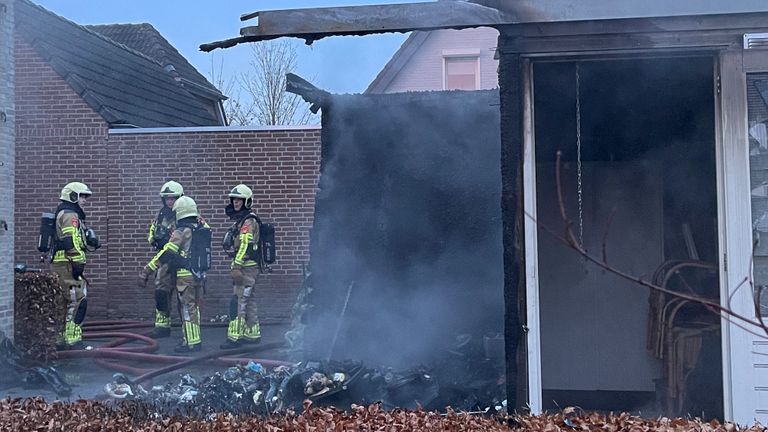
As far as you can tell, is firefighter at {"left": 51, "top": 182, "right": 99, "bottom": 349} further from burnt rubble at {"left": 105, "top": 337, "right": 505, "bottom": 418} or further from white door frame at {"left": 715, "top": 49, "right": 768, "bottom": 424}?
white door frame at {"left": 715, "top": 49, "right": 768, "bottom": 424}

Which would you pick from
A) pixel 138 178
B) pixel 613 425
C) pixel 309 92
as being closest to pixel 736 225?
pixel 613 425

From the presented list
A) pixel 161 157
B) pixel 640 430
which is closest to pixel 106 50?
pixel 161 157

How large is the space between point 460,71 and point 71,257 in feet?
61.9

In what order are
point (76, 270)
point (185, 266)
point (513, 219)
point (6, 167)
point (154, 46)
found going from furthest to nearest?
point (154, 46) → point (185, 266) → point (76, 270) → point (6, 167) → point (513, 219)

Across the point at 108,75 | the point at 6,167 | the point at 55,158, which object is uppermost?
the point at 108,75

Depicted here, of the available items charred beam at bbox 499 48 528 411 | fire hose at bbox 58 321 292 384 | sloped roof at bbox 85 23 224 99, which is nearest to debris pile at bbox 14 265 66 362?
fire hose at bbox 58 321 292 384

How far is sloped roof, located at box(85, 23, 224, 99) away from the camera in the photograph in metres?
21.6

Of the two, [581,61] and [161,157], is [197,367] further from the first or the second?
[581,61]

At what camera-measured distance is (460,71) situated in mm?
27672

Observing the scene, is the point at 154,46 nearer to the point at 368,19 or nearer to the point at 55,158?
the point at 55,158

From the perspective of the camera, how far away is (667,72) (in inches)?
233

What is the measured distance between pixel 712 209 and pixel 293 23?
13.8 ft

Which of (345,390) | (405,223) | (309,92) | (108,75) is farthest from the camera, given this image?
(108,75)

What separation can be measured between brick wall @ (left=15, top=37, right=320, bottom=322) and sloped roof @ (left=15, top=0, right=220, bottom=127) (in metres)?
0.43
